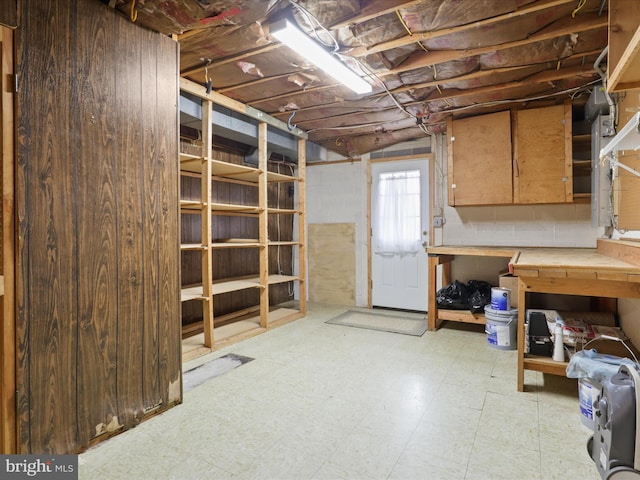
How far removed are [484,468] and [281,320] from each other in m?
2.87

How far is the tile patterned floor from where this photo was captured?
1.63 metres

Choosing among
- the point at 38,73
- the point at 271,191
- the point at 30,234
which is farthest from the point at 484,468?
the point at 271,191

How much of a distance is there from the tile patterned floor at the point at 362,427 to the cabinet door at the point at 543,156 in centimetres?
174

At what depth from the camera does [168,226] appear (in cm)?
220

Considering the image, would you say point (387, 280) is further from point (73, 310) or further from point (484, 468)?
point (73, 310)

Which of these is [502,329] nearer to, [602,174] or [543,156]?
[602,174]

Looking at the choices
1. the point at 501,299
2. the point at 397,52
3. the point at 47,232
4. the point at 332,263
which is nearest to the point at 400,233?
the point at 332,263

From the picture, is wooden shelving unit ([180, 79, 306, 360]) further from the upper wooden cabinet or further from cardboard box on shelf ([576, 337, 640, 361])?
cardboard box on shelf ([576, 337, 640, 361])

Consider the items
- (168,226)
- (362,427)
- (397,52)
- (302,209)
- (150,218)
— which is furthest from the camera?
(302,209)

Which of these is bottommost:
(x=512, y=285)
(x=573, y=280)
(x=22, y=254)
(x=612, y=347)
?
(x=612, y=347)

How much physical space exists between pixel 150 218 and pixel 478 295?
10.9 feet

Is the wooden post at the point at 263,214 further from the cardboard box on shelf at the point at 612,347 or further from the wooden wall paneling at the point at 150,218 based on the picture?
the cardboard box on shelf at the point at 612,347

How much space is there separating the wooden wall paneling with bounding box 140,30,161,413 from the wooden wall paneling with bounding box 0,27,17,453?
0.61m

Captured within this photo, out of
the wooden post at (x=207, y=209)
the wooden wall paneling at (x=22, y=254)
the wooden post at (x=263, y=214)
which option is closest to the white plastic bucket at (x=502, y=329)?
the wooden post at (x=263, y=214)
